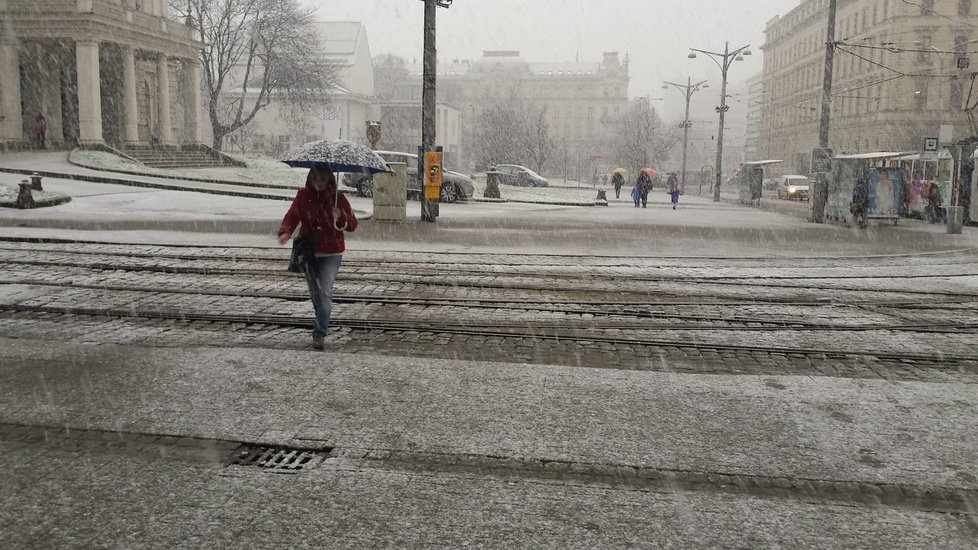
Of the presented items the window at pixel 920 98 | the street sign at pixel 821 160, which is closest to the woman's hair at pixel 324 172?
the street sign at pixel 821 160

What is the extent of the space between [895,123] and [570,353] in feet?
215

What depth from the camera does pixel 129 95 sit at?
3934 cm

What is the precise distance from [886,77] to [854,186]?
44858mm

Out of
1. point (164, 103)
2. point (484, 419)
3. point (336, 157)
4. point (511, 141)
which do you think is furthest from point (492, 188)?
point (511, 141)

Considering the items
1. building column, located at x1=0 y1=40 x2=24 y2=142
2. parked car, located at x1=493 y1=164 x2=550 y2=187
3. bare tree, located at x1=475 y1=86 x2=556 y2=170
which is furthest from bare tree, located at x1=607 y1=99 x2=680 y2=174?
building column, located at x1=0 y1=40 x2=24 y2=142

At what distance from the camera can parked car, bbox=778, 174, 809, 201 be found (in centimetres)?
5162

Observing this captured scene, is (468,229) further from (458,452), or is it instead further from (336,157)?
(458,452)

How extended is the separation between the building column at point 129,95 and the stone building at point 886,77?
39.2 m

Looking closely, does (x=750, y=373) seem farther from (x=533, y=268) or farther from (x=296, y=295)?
(x=533, y=268)

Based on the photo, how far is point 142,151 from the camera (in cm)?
3953

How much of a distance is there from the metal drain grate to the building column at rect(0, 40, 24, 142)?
127ft

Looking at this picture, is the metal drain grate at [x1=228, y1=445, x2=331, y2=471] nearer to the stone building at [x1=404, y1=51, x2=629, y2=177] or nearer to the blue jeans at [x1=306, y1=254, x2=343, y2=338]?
the blue jeans at [x1=306, y1=254, x2=343, y2=338]

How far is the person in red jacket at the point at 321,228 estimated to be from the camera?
7.06m

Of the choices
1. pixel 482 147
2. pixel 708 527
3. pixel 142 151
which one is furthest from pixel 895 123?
pixel 708 527
